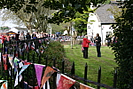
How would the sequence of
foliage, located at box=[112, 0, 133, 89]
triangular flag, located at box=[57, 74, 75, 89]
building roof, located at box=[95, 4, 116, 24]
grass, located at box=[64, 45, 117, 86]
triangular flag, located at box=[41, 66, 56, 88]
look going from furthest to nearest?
building roof, located at box=[95, 4, 116, 24], grass, located at box=[64, 45, 117, 86], foliage, located at box=[112, 0, 133, 89], triangular flag, located at box=[41, 66, 56, 88], triangular flag, located at box=[57, 74, 75, 89]

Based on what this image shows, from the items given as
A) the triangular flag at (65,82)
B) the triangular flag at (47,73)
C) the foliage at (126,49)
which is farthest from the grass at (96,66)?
the triangular flag at (65,82)

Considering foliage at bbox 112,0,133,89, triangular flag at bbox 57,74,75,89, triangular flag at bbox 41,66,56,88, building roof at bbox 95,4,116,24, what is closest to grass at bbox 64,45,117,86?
foliage at bbox 112,0,133,89

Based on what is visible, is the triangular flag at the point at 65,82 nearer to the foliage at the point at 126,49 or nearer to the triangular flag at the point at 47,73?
the triangular flag at the point at 47,73

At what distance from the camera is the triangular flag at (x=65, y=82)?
2202 millimetres

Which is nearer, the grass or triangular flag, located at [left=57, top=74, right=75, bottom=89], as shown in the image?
triangular flag, located at [left=57, top=74, right=75, bottom=89]

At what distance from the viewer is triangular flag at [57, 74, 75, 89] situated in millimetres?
2202

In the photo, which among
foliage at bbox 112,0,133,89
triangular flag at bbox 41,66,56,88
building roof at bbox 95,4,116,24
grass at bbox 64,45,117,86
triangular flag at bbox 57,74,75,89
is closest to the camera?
triangular flag at bbox 57,74,75,89

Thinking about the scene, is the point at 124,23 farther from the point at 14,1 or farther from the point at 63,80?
the point at 14,1

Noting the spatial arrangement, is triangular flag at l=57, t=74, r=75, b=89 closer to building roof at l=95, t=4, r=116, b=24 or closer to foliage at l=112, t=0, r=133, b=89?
foliage at l=112, t=0, r=133, b=89

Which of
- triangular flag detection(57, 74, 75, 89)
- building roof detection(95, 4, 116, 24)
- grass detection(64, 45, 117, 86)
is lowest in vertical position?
grass detection(64, 45, 117, 86)

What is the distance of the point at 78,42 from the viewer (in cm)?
3006

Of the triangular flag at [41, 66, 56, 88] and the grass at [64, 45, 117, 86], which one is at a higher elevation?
the triangular flag at [41, 66, 56, 88]

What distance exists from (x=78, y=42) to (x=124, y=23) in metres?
25.7

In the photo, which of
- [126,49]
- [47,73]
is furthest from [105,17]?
[47,73]
